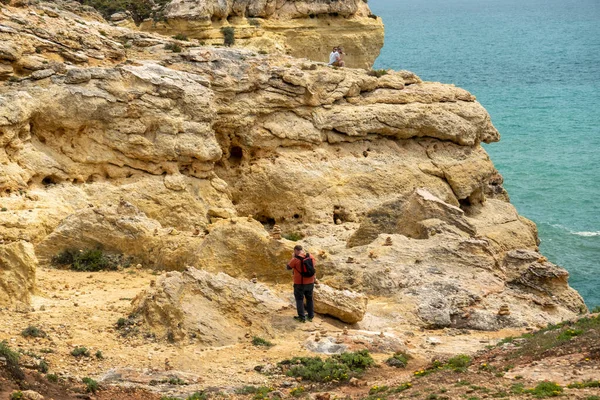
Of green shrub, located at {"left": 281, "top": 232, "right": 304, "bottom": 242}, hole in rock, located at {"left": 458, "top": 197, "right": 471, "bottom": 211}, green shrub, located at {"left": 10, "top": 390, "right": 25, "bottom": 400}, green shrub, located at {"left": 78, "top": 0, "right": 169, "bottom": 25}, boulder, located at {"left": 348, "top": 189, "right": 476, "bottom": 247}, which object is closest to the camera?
green shrub, located at {"left": 10, "top": 390, "right": 25, "bottom": 400}

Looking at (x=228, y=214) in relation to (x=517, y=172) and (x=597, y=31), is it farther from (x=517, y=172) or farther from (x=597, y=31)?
(x=597, y=31)

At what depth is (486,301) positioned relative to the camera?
2470 cm

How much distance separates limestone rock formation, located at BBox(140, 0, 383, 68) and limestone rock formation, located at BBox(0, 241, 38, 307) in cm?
2013

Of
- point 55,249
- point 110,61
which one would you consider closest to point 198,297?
point 55,249

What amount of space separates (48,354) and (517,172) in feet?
174

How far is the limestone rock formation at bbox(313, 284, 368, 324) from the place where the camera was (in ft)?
74.8

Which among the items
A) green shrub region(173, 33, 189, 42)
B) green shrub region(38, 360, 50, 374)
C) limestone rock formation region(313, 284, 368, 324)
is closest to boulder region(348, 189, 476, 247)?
limestone rock formation region(313, 284, 368, 324)

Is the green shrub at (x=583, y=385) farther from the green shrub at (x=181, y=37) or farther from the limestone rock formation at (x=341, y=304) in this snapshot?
the green shrub at (x=181, y=37)

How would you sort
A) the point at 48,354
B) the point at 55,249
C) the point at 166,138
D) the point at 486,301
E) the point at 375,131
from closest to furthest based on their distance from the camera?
the point at 48,354
the point at 486,301
the point at 55,249
the point at 166,138
the point at 375,131

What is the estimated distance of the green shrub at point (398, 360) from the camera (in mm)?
20347

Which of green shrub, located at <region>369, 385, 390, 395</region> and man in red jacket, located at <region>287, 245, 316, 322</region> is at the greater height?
man in red jacket, located at <region>287, 245, 316, 322</region>

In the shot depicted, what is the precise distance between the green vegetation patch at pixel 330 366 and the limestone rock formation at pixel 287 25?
22.8 m

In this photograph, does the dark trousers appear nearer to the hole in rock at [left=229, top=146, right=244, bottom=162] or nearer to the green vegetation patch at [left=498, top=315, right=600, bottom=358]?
the green vegetation patch at [left=498, top=315, right=600, bottom=358]

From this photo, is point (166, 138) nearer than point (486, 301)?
No
